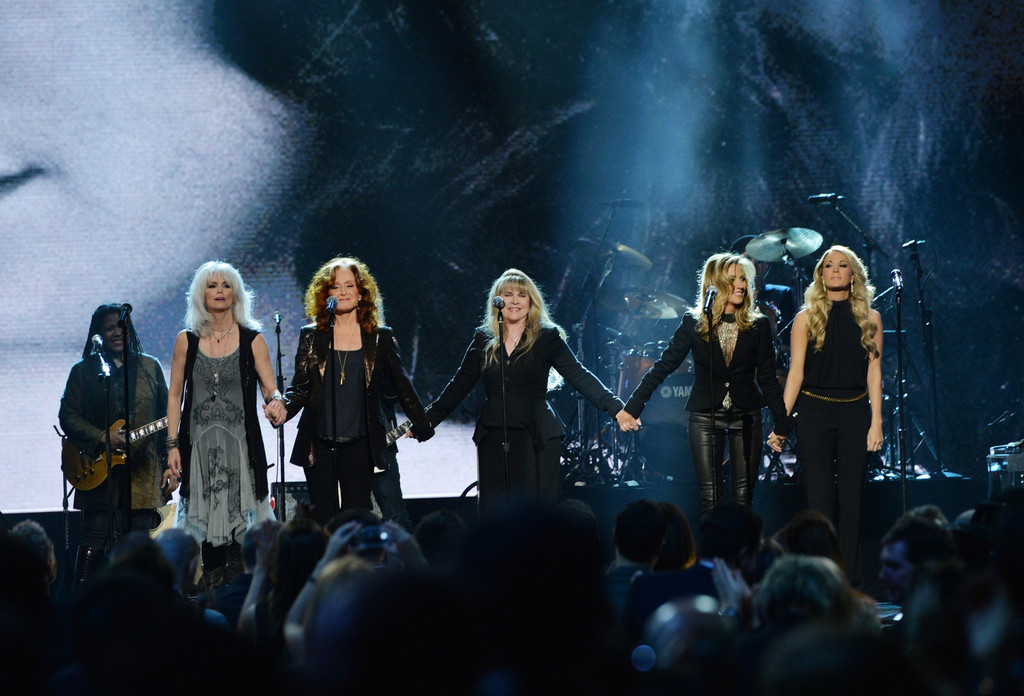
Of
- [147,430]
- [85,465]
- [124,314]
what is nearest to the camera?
[124,314]

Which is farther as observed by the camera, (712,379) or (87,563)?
(87,563)

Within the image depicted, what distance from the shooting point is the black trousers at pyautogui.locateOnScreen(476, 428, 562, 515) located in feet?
20.5

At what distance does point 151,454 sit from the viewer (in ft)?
22.3

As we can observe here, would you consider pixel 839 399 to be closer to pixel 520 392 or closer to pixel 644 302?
pixel 520 392

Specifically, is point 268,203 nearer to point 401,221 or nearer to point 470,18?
point 401,221

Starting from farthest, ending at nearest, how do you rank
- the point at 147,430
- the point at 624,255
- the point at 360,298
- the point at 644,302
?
the point at 624,255
the point at 644,302
the point at 147,430
the point at 360,298

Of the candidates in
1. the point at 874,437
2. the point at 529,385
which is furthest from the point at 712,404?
the point at 529,385

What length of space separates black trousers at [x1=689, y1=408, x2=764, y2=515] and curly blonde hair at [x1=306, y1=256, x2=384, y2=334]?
192cm

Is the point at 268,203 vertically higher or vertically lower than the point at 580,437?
higher

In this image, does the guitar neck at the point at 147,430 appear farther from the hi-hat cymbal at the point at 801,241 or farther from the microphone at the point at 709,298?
the hi-hat cymbal at the point at 801,241

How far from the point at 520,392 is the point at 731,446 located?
1.25 meters

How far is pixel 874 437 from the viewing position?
6.02 m

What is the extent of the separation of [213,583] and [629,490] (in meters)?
2.82

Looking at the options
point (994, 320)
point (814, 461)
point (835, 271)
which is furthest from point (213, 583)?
point (994, 320)
